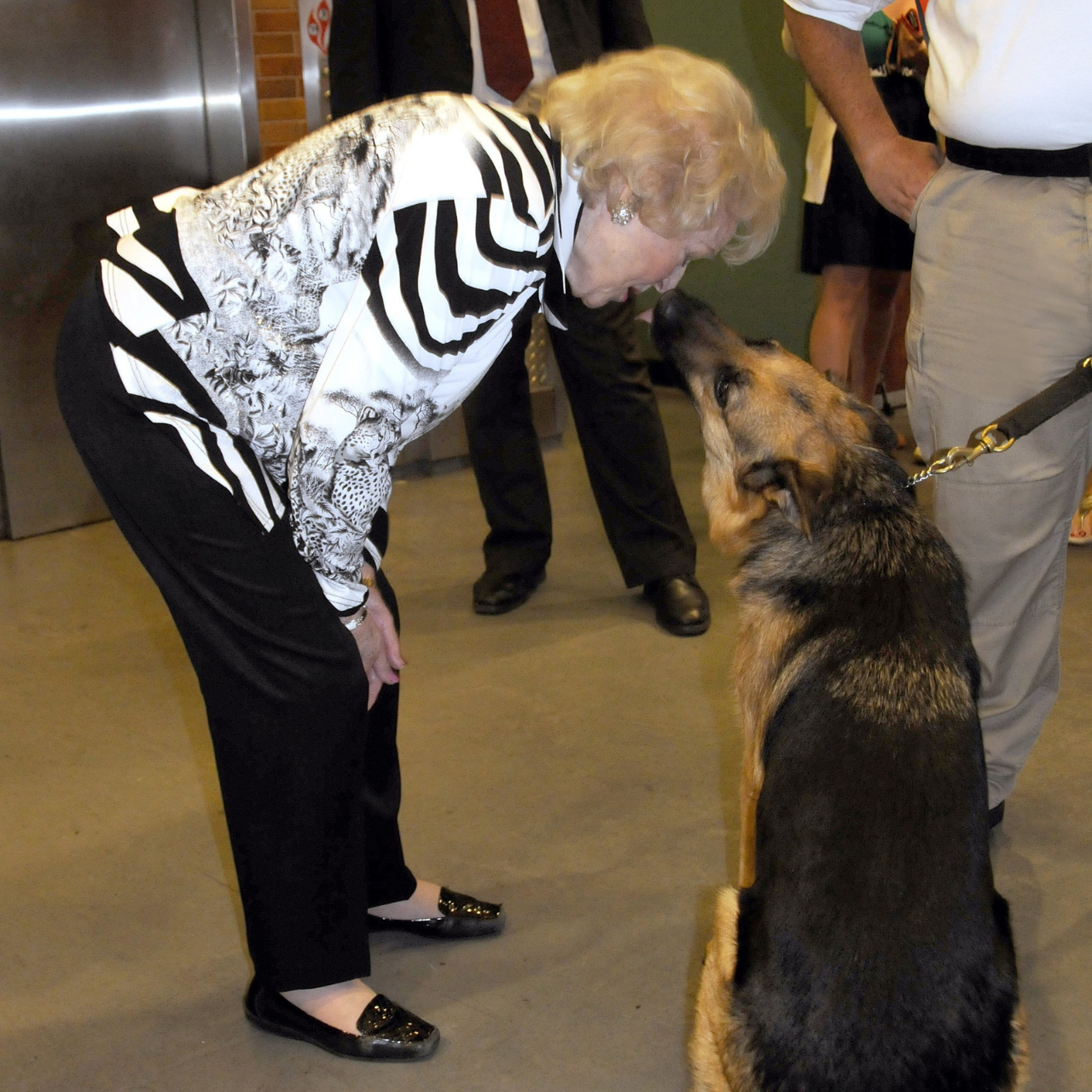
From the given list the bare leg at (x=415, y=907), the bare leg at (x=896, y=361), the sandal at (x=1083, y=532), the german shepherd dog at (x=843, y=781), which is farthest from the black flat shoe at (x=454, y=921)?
the bare leg at (x=896, y=361)

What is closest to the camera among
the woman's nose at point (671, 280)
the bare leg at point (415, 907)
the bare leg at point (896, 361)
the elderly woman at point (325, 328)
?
the elderly woman at point (325, 328)

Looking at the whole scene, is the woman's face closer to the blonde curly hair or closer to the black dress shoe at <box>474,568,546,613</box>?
the blonde curly hair

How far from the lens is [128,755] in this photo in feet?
9.38

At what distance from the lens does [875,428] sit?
7.02 ft

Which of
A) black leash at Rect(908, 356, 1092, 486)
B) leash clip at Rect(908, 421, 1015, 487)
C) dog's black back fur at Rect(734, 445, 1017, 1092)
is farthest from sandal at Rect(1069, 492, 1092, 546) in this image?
dog's black back fur at Rect(734, 445, 1017, 1092)

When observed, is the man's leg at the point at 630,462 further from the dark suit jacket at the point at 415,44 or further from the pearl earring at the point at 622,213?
the pearl earring at the point at 622,213

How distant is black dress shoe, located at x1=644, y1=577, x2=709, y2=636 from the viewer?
3.45 m

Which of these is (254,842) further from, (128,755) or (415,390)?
(128,755)

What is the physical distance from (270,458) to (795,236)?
16.7 feet

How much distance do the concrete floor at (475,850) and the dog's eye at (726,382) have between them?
965 millimetres

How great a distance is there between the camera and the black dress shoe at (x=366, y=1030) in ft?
6.35

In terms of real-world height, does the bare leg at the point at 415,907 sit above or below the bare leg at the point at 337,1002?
below

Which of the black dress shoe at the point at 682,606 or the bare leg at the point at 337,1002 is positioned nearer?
the bare leg at the point at 337,1002

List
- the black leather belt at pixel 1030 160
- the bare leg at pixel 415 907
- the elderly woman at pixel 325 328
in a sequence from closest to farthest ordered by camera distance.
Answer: the elderly woman at pixel 325 328 → the black leather belt at pixel 1030 160 → the bare leg at pixel 415 907
